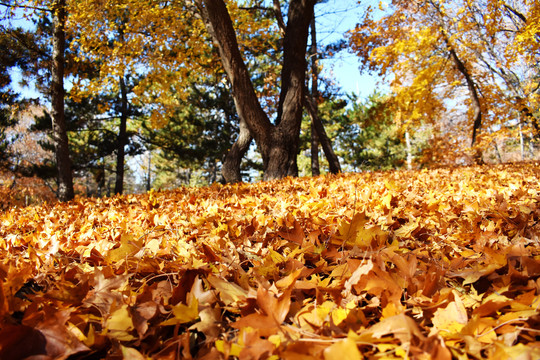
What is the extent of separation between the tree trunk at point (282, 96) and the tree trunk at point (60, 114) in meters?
4.68

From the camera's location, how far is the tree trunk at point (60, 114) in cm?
790

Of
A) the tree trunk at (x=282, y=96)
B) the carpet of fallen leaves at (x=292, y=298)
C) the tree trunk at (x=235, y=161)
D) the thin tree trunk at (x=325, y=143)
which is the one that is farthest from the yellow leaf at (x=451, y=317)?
the thin tree trunk at (x=325, y=143)

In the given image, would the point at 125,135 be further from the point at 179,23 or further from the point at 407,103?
the point at 407,103

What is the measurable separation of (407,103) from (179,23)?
29.1ft

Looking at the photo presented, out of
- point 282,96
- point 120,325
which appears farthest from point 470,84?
point 120,325

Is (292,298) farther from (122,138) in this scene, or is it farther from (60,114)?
(122,138)

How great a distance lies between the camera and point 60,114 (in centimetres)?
806

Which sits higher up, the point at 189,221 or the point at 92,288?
the point at 189,221

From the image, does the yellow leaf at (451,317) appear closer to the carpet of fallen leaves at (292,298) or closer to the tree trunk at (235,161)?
the carpet of fallen leaves at (292,298)

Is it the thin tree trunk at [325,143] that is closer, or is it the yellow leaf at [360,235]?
the yellow leaf at [360,235]

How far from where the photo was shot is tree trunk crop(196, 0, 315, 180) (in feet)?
19.0

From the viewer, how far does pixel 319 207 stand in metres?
2.01

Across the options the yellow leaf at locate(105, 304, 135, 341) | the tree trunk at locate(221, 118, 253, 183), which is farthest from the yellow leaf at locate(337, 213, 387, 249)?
the tree trunk at locate(221, 118, 253, 183)

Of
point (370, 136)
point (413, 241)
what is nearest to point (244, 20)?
point (413, 241)
